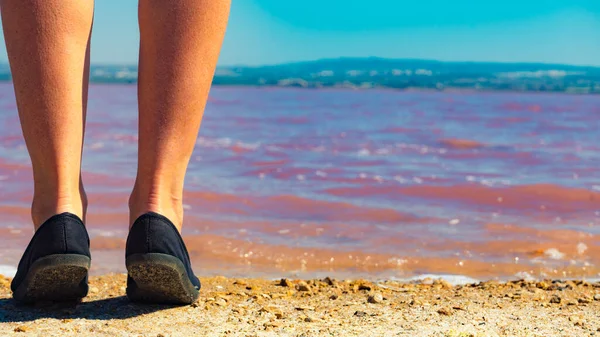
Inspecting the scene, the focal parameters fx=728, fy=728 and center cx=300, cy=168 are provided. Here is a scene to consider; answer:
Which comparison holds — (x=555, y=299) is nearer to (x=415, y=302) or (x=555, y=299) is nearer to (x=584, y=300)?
(x=584, y=300)

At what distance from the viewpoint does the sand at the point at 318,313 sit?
1448mm

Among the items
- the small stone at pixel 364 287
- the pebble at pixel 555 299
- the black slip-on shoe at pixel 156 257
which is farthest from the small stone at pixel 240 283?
the pebble at pixel 555 299

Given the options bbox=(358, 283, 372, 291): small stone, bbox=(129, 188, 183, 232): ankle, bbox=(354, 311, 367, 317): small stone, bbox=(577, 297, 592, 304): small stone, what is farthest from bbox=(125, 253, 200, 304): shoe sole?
bbox=(577, 297, 592, 304): small stone

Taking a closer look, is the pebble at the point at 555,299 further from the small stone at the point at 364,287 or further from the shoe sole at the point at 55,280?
the shoe sole at the point at 55,280

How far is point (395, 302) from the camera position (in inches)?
69.7

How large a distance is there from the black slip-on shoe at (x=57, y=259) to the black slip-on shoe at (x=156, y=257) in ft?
0.29

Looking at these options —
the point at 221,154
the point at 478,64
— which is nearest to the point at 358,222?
Answer: the point at 221,154

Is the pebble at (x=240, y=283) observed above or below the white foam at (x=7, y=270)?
above

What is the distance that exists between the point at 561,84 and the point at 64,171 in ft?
189

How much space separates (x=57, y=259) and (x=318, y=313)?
1.96 ft

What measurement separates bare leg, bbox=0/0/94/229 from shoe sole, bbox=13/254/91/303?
0.10m

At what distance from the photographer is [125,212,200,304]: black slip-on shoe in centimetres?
133

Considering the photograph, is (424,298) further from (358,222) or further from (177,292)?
(358,222)

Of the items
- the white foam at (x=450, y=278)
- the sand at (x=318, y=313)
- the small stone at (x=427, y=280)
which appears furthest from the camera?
the white foam at (x=450, y=278)
